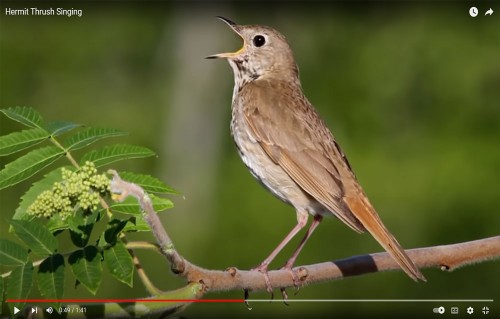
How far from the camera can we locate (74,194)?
284 centimetres

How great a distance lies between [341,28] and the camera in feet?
55.2

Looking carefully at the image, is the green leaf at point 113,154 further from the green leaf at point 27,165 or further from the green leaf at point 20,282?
the green leaf at point 20,282

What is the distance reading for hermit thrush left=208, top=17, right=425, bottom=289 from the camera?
478cm

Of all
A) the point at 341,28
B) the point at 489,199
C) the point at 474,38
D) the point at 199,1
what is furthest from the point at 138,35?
the point at 489,199

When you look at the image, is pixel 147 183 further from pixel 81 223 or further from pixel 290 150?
pixel 290 150

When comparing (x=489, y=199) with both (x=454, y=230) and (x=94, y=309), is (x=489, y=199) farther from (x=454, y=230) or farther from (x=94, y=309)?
(x=94, y=309)

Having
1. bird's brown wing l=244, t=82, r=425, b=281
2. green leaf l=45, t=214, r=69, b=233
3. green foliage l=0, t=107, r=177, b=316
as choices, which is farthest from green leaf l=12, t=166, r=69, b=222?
bird's brown wing l=244, t=82, r=425, b=281

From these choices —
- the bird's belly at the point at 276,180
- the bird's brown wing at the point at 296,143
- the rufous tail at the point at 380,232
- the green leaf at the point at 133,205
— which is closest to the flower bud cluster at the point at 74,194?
the green leaf at the point at 133,205


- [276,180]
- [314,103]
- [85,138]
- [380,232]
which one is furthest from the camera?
[314,103]

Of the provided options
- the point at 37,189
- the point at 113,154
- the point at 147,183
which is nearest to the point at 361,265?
the point at 147,183

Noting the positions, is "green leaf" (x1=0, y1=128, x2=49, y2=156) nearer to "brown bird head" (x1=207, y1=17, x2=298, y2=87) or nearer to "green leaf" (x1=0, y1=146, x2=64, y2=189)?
"green leaf" (x1=0, y1=146, x2=64, y2=189)

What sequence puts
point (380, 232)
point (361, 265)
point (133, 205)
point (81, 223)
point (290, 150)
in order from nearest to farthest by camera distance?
point (81, 223) → point (133, 205) → point (361, 265) → point (380, 232) → point (290, 150)

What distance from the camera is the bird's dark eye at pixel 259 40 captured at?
5742mm

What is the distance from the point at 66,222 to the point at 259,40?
290cm
